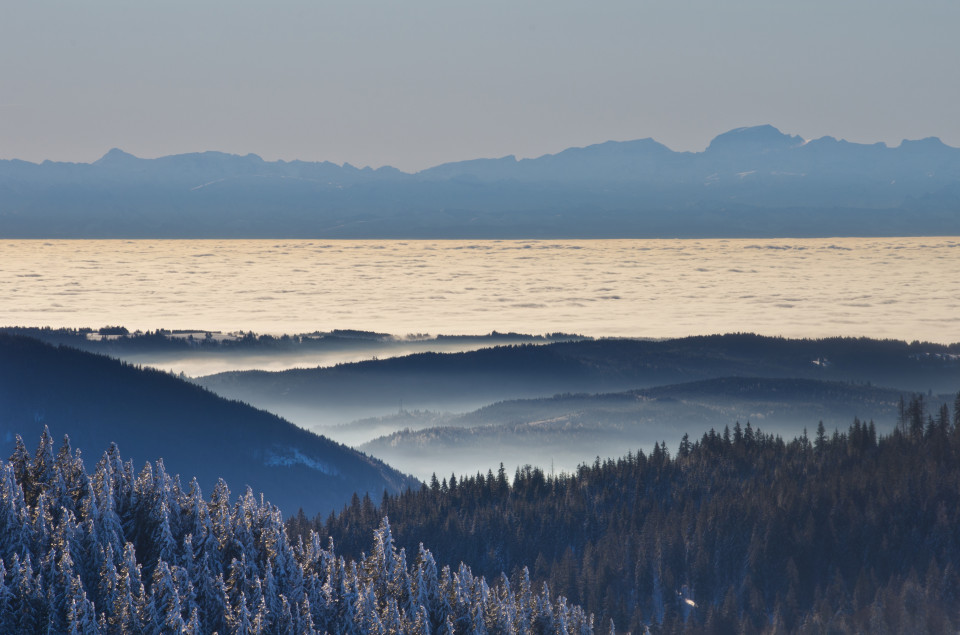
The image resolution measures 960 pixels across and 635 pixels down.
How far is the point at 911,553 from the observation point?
19662 cm

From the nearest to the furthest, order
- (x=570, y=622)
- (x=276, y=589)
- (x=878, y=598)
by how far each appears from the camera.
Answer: (x=276, y=589), (x=570, y=622), (x=878, y=598)

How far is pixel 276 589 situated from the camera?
8362cm

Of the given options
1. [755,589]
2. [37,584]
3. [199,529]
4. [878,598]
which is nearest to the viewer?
[37,584]

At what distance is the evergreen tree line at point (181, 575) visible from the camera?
2862 inches

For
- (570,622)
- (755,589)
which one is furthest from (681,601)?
(570,622)

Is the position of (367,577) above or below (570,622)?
above

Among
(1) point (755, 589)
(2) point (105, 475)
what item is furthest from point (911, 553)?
(2) point (105, 475)

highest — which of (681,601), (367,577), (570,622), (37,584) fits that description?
(37,584)

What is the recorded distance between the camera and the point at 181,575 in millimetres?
77750

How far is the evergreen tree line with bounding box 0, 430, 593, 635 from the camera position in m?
72.7

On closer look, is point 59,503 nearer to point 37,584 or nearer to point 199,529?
point 199,529

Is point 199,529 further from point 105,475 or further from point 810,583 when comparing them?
point 810,583

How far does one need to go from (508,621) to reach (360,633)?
13.8 metres

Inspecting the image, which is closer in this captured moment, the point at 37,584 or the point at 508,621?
the point at 37,584
